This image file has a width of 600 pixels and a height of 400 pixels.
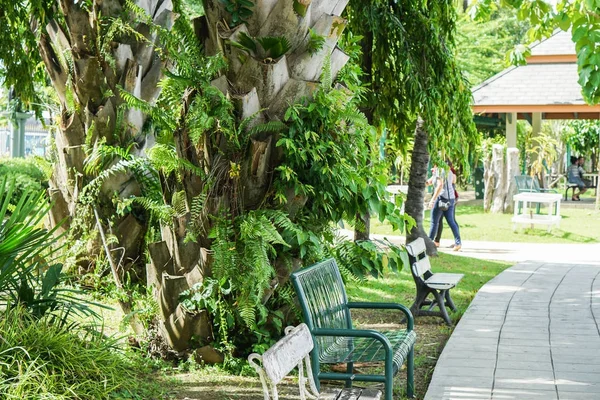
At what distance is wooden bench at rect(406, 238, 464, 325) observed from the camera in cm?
864

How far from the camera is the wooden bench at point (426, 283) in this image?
864 centimetres

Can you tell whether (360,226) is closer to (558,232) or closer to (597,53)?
(597,53)

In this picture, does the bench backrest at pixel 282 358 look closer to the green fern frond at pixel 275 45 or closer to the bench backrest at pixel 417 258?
the green fern frond at pixel 275 45

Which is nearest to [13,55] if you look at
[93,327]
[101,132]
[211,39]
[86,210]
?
[101,132]

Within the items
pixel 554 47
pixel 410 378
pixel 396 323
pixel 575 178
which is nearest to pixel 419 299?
pixel 396 323

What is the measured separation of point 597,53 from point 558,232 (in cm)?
1294

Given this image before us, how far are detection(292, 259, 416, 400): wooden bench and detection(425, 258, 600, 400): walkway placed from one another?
0.55 meters

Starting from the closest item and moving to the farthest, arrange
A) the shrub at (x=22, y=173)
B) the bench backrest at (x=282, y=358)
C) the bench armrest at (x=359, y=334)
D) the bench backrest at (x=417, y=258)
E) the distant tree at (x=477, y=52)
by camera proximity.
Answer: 1. the bench backrest at (x=282, y=358)
2. the bench armrest at (x=359, y=334)
3. the bench backrest at (x=417, y=258)
4. the shrub at (x=22, y=173)
5. the distant tree at (x=477, y=52)

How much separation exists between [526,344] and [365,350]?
8.77 feet

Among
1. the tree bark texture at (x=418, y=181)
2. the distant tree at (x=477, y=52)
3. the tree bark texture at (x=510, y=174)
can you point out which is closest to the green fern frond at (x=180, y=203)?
the tree bark texture at (x=418, y=181)

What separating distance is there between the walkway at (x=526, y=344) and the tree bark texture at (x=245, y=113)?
5.55 feet

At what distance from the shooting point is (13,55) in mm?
9180

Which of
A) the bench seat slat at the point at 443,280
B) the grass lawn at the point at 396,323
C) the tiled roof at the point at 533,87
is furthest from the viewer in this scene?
the tiled roof at the point at 533,87

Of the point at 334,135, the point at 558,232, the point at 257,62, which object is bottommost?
the point at 558,232
